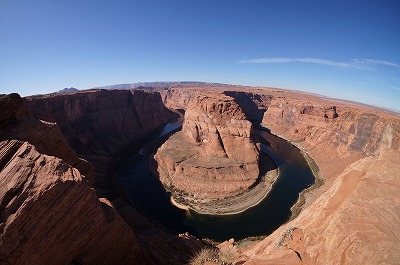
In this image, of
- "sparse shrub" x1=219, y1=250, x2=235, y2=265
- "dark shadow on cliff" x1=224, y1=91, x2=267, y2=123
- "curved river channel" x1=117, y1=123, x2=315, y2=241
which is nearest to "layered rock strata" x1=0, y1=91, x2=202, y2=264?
"sparse shrub" x1=219, y1=250, x2=235, y2=265

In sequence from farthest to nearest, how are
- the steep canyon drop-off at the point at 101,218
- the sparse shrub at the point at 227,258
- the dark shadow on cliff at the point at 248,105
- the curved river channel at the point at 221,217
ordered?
the dark shadow on cliff at the point at 248,105 → the curved river channel at the point at 221,217 → the sparse shrub at the point at 227,258 → the steep canyon drop-off at the point at 101,218

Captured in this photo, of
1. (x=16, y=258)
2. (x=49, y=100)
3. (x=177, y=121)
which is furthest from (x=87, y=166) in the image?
(x=177, y=121)

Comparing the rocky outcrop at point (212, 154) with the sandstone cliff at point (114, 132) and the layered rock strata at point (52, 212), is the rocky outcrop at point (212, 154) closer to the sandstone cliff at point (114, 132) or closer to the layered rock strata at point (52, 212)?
the sandstone cliff at point (114, 132)

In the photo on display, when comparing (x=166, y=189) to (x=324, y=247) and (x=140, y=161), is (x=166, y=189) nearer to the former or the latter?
(x=140, y=161)

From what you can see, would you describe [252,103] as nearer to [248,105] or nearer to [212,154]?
[248,105]

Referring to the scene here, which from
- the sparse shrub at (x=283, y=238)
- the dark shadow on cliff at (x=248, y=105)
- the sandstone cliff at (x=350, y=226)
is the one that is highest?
the dark shadow on cliff at (x=248, y=105)

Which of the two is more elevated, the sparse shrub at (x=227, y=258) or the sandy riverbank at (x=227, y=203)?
the sparse shrub at (x=227, y=258)

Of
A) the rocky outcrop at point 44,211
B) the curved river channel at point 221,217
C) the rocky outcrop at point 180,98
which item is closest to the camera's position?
the rocky outcrop at point 44,211

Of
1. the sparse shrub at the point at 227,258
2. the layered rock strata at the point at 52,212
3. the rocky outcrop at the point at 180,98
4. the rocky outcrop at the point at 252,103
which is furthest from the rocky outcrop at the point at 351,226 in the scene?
the rocky outcrop at the point at 180,98
